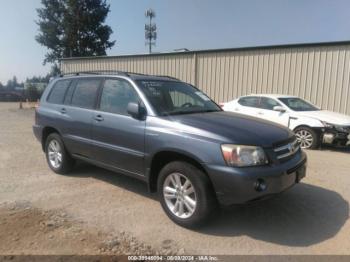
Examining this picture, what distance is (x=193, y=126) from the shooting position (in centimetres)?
362

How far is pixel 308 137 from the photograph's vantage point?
335 inches

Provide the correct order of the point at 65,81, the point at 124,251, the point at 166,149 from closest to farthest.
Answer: the point at 124,251, the point at 166,149, the point at 65,81

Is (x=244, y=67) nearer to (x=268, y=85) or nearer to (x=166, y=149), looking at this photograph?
(x=268, y=85)

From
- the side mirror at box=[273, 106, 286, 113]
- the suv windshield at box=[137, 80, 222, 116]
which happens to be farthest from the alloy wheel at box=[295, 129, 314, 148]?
the suv windshield at box=[137, 80, 222, 116]

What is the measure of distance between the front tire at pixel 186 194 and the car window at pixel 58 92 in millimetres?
2850

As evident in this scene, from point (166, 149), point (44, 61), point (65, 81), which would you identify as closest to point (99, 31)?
point (44, 61)

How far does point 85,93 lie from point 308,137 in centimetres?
621

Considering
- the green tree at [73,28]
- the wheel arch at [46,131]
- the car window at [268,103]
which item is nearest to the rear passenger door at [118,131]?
the wheel arch at [46,131]

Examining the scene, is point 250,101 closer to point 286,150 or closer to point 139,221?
point 286,150

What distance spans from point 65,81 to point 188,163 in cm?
328

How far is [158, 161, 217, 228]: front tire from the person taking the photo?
11.3 ft

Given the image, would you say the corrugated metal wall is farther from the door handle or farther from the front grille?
the door handle

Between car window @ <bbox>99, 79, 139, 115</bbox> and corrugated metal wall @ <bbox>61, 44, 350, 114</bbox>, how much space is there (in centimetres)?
911

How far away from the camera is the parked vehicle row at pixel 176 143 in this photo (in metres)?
3.31
